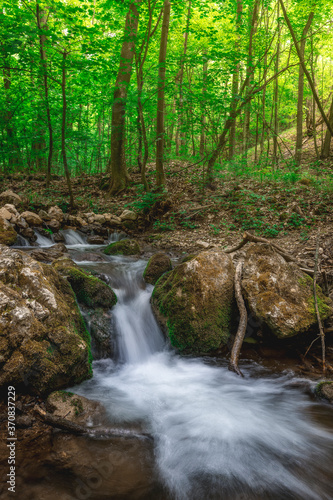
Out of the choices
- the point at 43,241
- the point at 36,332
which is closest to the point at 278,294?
the point at 36,332

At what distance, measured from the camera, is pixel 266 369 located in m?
3.54

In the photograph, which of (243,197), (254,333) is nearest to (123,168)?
(243,197)

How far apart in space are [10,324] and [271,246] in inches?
145

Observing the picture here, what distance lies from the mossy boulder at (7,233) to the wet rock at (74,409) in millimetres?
5416

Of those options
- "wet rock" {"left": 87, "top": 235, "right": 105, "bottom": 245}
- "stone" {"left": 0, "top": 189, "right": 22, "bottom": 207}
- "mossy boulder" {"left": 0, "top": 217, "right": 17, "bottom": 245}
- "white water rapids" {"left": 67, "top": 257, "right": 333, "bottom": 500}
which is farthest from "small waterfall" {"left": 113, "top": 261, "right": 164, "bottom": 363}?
"stone" {"left": 0, "top": 189, "right": 22, "bottom": 207}

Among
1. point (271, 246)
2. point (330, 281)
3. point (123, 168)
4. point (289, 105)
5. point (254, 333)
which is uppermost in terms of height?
point (289, 105)

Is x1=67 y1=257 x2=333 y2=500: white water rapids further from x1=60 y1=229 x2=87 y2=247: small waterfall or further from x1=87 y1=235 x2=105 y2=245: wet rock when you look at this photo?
x1=60 y1=229 x2=87 y2=247: small waterfall

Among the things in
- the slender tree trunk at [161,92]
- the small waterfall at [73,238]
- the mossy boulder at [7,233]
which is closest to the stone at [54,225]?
the small waterfall at [73,238]

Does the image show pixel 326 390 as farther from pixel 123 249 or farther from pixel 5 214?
pixel 5 214

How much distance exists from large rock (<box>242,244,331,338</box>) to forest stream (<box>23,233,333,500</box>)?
0.64 m

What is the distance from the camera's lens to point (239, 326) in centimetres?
364

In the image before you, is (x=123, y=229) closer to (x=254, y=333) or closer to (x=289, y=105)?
(x=254, y=333)

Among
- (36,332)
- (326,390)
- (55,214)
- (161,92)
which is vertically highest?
(161,92)

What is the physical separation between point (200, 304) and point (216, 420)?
146 centimetres
